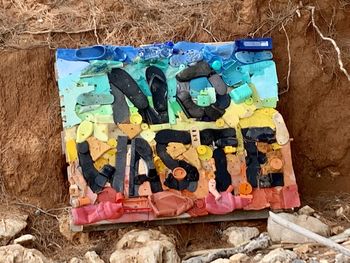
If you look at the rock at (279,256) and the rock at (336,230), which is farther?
the rock at (336,230)

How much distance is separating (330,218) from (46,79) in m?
2.39

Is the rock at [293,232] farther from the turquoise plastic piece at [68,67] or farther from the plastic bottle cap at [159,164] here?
the turquoise plastic piece at [68,67]

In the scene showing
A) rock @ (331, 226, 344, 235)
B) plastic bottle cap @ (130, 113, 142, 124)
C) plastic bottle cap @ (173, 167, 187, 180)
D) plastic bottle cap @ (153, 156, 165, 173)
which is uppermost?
plastic bottle cap @ (130, 113, 142, 124)

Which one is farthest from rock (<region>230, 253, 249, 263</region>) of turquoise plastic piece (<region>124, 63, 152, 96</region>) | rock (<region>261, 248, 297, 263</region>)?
turquoise plastic piece (<region>124, 63, 152, 96</region>)

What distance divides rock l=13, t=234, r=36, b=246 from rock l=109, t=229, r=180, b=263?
619 mm

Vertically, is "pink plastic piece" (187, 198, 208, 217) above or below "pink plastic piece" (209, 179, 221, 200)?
below

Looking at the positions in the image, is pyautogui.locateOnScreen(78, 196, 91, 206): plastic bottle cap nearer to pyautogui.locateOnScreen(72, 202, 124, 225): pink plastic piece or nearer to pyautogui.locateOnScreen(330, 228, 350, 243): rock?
pyautogui.locateOnScreen(72, 202, 124, 225): pink plastic piece

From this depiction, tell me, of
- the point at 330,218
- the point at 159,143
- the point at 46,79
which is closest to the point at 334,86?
the point at 330,218

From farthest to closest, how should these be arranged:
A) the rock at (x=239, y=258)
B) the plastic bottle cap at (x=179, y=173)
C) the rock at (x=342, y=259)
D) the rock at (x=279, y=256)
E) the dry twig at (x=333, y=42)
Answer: the dry twig at (x=333, y=42), the plastic bottle cap at (x=179, y=173), the rock at (x=239, y=258), the rock at (x=279, y=256), the rock at (x=342, y=259)

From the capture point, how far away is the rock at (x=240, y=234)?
6.12 m

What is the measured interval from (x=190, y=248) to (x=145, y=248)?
1.86ft

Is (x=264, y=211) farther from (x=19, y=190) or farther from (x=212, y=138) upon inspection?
(x=19, y=190)

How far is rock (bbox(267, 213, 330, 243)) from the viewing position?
234 inches

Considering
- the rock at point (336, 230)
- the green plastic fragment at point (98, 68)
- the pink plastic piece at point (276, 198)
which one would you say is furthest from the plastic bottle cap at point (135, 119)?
the rock at point (336, 230)
